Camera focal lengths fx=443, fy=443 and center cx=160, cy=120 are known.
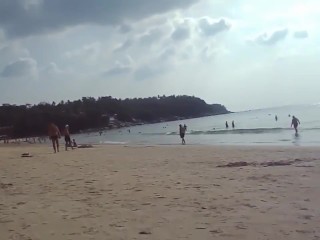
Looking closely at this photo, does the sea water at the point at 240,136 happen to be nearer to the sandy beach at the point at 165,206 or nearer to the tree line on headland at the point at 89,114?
the sandy beach at the point at 165,206

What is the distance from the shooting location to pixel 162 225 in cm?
563

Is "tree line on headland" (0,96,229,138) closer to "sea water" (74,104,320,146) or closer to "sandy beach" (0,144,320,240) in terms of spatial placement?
"sea water" (74,104,320,146)

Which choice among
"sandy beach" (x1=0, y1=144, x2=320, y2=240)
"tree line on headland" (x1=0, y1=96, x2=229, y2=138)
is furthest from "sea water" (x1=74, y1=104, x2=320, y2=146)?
"tree line on headland" (x1=0, y1=96, x2=229, y2=138)

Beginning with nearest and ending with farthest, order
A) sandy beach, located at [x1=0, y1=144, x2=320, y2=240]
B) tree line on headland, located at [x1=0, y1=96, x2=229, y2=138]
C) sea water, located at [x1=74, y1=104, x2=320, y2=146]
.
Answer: sandy beach, located at [x1=0, y1=144, x2=320, y2=240]
sea water, located at [x1=74, y1=104, x2=320, y2=146]
tree line on headland, located at [x1=0, y1=96, x2=229, y2=138]

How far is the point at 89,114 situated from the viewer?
14238 cm

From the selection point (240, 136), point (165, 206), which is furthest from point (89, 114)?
point (165, 206)

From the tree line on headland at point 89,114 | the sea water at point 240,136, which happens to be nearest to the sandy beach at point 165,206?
the sea water at point 240,136

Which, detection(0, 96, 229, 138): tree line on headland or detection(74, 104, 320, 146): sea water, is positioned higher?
detection(0, 96, 229, 138): tree line on headland

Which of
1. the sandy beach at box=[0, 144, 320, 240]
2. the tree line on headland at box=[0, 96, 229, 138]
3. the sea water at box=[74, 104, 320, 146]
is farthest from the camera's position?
the tree line on headland at box=[0, 96, 229, 138]

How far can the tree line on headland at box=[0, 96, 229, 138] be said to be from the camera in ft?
400

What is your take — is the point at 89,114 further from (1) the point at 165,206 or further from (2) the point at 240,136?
(1) the point at 165,206

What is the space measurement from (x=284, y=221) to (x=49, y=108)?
141 meters

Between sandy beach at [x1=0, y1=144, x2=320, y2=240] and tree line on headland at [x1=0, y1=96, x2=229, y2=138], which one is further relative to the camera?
tree line on headland at [x1=0, y1=96, x2=229, y2=138]

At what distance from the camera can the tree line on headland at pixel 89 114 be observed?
122 metres
